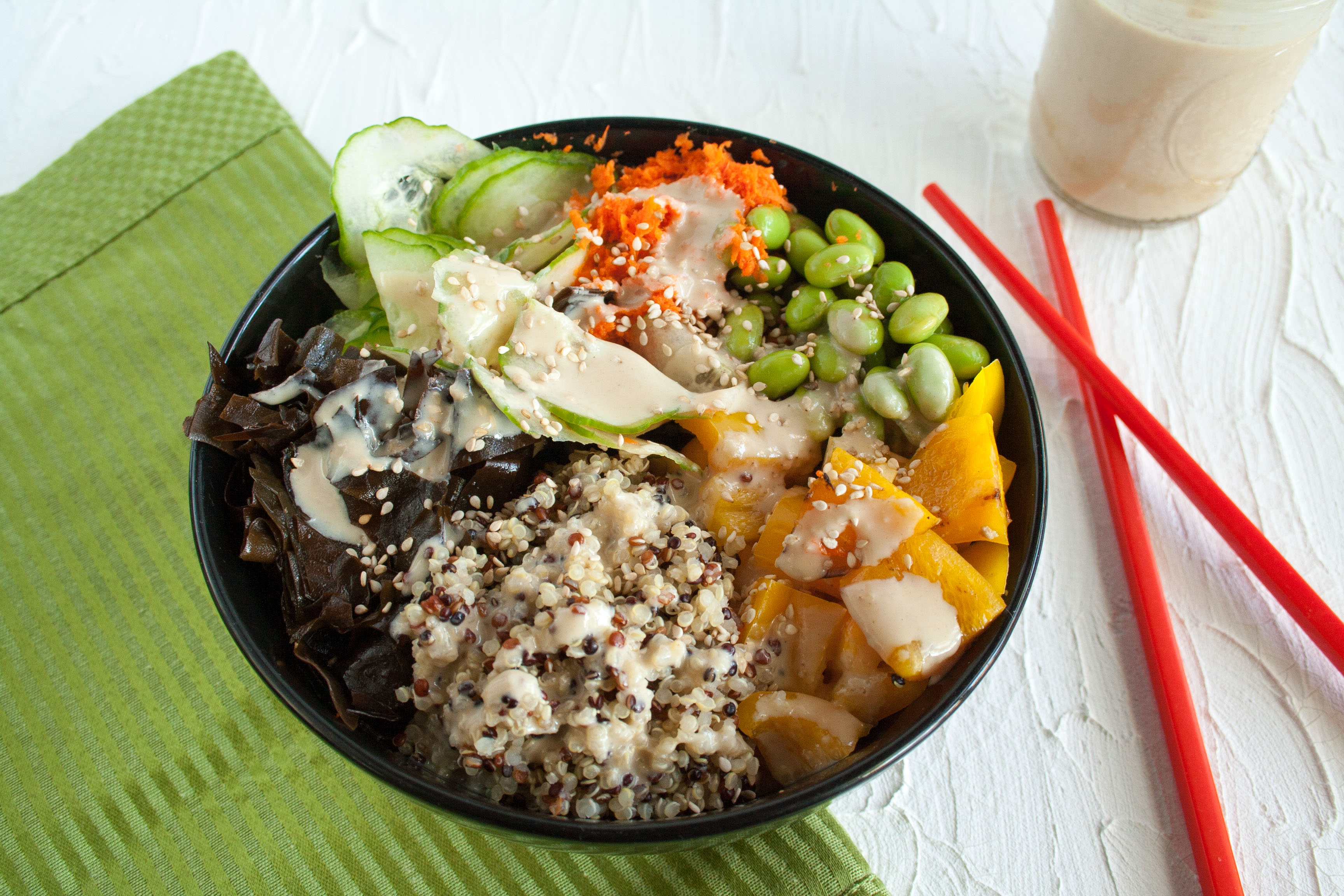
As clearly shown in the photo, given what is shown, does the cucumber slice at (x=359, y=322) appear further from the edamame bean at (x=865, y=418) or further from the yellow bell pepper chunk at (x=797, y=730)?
the yellow bell pepper chunk at (x=797, y=730)

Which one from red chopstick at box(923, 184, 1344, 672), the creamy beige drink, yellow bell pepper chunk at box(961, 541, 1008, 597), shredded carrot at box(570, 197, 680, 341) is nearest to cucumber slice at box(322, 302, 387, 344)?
shredded carrot at box(570, 197, 680, 341)

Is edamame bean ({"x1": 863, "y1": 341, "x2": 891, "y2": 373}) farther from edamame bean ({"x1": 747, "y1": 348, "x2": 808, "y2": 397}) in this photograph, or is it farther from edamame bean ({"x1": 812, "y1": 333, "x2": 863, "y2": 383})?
edamame bean ({"x1": 747, "y1": 348, "x2": 808, "y2": 397})

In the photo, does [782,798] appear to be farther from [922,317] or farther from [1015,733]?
[922,317]

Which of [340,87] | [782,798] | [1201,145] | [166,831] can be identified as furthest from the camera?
[340,87]

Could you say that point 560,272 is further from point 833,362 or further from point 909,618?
point 909,618

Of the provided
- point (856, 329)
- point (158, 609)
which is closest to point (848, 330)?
point (856, 329)

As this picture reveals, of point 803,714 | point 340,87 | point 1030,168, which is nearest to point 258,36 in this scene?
point 340,87
